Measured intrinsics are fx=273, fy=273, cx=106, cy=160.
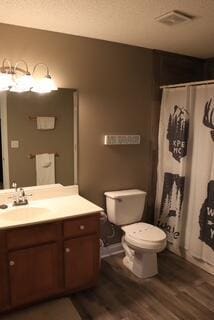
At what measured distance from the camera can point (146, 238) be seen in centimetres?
256

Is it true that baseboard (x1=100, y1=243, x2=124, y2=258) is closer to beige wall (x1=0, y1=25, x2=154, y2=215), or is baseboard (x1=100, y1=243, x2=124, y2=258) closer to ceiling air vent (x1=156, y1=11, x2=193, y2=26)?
beige wall (x1=0, y1=25, x2=154, y2=215)

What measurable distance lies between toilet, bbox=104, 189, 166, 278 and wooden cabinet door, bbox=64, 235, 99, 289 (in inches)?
17.2

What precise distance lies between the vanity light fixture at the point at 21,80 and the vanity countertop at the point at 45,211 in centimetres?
101

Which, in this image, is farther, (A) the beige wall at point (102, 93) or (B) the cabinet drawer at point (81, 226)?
(A) the beige wall at point (102, 93)

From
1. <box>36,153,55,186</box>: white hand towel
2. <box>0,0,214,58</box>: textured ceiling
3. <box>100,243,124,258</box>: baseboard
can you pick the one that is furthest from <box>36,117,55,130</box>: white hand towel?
<box>100,243,124,258</box>: baseboard

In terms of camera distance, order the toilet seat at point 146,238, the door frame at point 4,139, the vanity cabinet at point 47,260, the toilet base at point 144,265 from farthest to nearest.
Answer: the toilet base at point 144,265
the toilet seat at point 146,238
the door frame at point 4,139
the vanity cabinet at point 47,260

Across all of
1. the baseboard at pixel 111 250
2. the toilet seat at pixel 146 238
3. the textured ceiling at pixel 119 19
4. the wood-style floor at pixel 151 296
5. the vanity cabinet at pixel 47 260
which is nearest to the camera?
the textured ceiling at pixel 119 19

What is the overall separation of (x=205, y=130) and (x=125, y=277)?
168 cm

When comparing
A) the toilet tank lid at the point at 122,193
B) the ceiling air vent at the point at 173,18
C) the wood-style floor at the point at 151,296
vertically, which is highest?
the ceiling air vent at the point at 173,18

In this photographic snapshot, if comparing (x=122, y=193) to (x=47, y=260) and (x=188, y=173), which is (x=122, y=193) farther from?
(x=47, y=260)

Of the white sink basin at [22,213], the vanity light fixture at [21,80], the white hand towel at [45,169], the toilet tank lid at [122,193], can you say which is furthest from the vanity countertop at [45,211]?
the vanity light fixture at [21,80]

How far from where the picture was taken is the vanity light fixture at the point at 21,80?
7.37 feet

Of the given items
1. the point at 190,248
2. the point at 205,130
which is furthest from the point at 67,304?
the point at 205,130

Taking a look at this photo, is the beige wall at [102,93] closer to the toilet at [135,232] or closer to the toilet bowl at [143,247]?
the toilet at [135,232]
